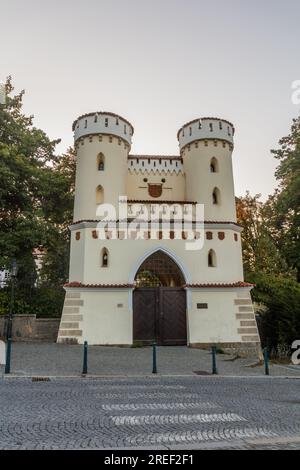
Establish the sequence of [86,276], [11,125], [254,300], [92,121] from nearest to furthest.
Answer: [86,276]
[92,121]
[11,125]
[254,300]

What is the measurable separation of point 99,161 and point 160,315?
29.5 ft

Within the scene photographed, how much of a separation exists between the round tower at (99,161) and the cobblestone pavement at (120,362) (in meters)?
7.21

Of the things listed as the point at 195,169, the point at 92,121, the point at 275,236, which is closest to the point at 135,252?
the point at 195,169

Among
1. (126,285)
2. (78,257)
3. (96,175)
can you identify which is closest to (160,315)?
(126,285)

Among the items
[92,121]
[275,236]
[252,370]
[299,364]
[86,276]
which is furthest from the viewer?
[275,236]

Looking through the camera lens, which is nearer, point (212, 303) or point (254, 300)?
point (212, 303)

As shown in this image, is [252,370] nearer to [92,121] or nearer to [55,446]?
[55,446]

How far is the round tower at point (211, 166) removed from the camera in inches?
771

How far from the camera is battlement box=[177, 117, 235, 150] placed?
20297 millimetres

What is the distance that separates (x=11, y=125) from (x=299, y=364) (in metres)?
19.6

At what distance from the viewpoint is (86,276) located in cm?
1750

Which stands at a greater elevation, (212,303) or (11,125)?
(11,125)

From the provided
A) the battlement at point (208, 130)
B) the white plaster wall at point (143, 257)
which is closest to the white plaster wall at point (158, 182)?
the battlement at point (208, 130)

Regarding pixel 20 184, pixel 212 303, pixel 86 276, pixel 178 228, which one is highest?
pixel 20 184
